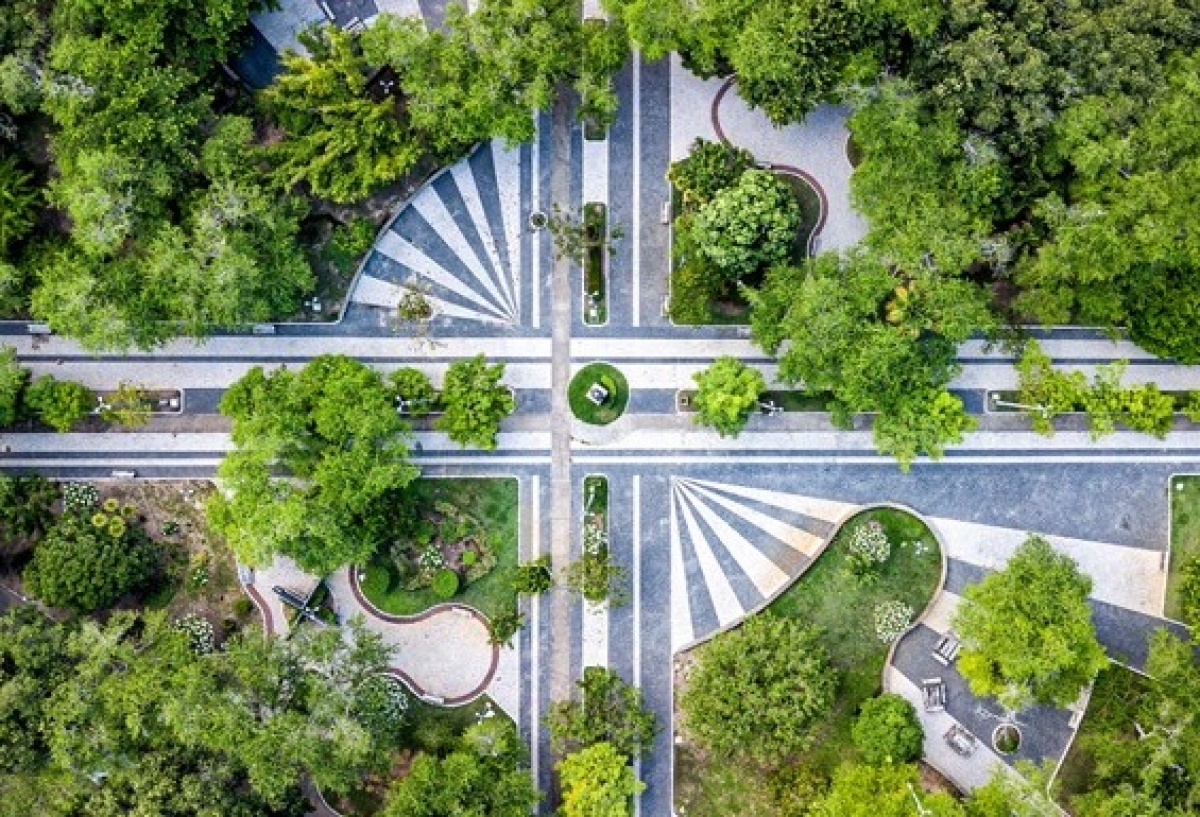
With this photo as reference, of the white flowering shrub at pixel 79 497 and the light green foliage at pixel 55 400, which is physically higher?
the light green foliage at pixel 55 400

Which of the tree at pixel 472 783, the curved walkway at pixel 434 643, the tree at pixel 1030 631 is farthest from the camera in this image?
the curved walkway at pixel 434 643

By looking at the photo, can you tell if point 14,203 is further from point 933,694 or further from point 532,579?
point 933,694

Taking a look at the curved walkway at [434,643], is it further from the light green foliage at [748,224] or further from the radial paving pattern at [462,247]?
the light green foliage at [748,224]

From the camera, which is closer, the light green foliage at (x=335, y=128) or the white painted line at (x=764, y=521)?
the light green foliage at (x=335, y=128)

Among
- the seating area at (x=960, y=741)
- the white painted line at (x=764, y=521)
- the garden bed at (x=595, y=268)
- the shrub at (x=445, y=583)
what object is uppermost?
the garden bed at (x=595, y=268)

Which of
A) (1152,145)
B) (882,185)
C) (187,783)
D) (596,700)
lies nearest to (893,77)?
(882,185)

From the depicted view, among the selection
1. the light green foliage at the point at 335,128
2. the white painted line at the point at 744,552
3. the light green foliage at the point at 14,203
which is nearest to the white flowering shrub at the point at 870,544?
the white painted line at the point at 744,552

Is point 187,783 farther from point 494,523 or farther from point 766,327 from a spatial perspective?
point 766,327
